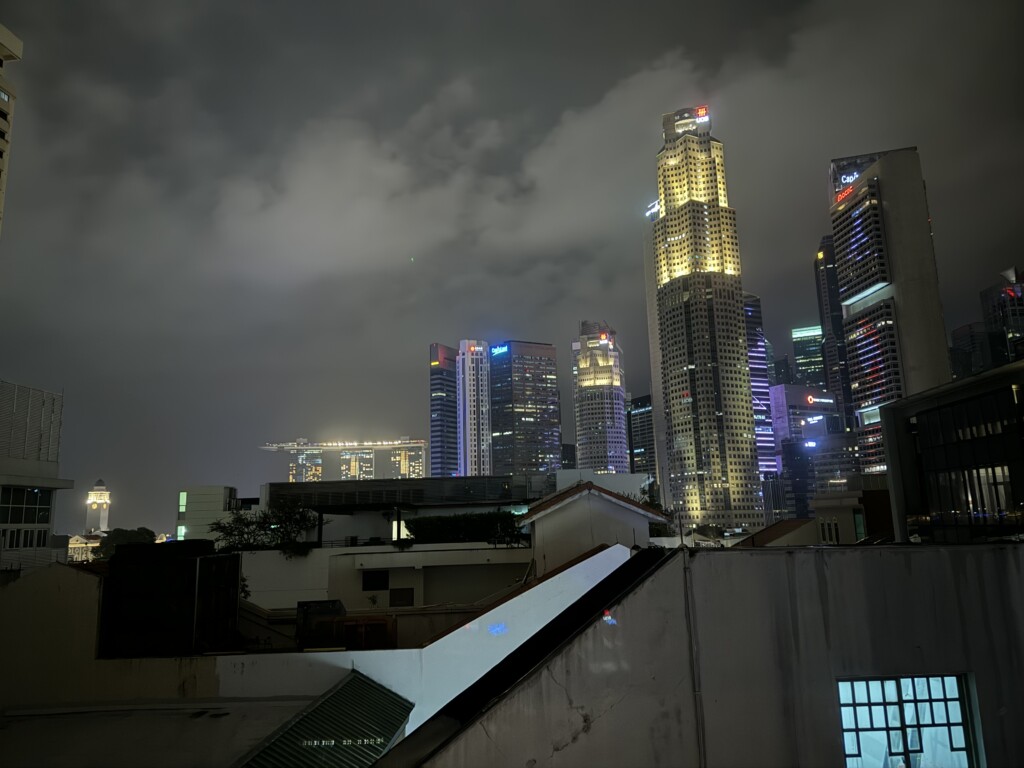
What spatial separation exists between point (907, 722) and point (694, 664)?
2335 millimetres

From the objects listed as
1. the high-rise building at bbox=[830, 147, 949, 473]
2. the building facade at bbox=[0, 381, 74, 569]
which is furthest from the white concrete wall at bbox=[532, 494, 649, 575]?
the high-rise building at bbox=[830, 147, 949, 473]

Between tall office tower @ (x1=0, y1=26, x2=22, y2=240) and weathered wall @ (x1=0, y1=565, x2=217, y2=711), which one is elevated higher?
tall office tower @ (x1=0, y1=26, x2=22, y2=240)

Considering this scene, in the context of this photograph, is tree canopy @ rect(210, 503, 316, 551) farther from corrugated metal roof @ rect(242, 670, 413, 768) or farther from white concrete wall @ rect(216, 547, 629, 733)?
corrugated metal roof @ rect(242, 670, 413, 768)

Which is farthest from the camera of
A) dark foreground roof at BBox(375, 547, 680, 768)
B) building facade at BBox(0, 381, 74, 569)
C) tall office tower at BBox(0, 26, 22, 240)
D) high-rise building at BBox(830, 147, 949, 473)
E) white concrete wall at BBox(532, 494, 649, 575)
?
high-rise building at BBox(830, 147, 949, 473)

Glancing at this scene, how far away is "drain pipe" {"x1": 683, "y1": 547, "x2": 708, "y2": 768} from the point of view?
6.73 meters

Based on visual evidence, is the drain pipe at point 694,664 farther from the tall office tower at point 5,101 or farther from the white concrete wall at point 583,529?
the tall office tower at point 5,101

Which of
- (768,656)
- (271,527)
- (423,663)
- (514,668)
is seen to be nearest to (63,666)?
(423,663)

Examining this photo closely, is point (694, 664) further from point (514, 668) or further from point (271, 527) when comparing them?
point (271, 527)

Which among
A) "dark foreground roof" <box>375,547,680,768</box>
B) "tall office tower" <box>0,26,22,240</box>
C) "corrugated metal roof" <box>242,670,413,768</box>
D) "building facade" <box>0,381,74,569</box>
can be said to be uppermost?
"tall office tower" <box>0,26,22,240</box>

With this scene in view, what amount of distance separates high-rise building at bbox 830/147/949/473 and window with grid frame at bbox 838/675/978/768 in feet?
580

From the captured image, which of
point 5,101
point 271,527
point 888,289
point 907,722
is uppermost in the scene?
point 888,289

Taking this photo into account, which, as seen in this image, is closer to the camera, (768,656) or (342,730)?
(768,656)

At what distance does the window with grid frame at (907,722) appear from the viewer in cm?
677

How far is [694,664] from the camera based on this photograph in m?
6.89
